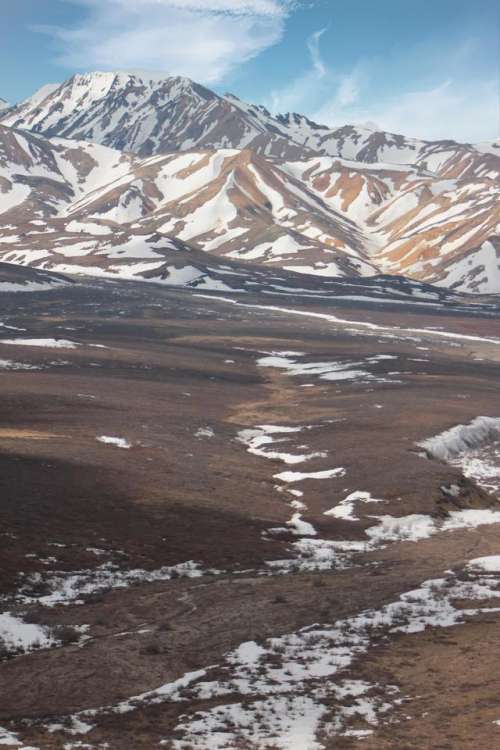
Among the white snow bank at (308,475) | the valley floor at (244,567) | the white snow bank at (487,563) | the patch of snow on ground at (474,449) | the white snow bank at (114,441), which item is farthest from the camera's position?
the patch of snow on ground at (474,449)

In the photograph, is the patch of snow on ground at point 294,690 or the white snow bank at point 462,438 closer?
the patch of snow on ground at point 294,690

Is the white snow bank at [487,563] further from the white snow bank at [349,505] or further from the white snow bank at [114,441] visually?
the white snow bank at [114,441]

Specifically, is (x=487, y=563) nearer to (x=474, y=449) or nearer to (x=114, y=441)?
(x=114, y=441)

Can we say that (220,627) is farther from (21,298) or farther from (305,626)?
(21,298)

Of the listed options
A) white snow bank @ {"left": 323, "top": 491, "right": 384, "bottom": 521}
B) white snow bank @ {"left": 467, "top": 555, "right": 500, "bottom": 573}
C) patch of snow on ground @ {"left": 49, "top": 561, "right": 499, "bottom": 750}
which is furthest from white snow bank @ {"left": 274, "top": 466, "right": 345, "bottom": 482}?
patch of snow on ground @ {"left": 49, "top": 561, "right": 499, "bottom": 750}

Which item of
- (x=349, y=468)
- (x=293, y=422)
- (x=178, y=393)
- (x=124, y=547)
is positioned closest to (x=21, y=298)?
(x=178, y=393)

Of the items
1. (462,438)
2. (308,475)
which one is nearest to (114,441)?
(308,475)

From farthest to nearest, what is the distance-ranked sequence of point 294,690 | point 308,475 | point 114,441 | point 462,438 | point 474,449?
point 462,438 < point 474,449 < point 114,441 < point 308,475 < point 294,690

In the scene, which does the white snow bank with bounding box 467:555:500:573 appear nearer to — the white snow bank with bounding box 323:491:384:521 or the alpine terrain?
the alpine terrain

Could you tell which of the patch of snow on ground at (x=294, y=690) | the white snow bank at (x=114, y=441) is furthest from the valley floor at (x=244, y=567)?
the white snow bank at (x=114, y=441)
